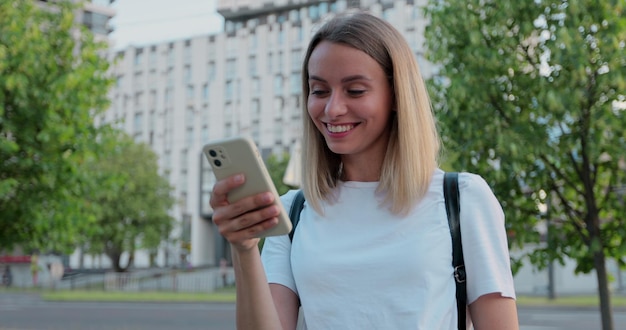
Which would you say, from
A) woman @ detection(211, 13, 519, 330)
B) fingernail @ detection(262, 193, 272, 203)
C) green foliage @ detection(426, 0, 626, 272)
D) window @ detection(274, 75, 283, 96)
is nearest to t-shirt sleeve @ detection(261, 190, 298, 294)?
woman @ detection(211, 13, 519, 330)

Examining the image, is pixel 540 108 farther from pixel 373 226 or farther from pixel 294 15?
pixel 294 15

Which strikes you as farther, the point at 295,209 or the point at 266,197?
the point at 295,209

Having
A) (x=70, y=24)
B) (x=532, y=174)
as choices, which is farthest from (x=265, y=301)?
(x=70, y=24)

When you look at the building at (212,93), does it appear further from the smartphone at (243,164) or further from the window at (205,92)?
the smartphone at (243,164)

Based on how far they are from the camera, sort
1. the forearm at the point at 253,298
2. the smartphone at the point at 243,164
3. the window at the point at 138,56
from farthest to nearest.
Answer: the window at the point at 138,56 → the forearm at the point at 253,298 → the smartphone at the point at 243,164

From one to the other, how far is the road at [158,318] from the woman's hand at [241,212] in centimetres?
1528

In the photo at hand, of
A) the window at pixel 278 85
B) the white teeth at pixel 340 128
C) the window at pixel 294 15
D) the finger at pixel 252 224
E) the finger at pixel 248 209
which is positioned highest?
the window at pixel 294 15

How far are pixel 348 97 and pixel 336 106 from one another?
4 cm

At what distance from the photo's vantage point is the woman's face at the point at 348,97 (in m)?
1.75

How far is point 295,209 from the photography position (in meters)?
1.90

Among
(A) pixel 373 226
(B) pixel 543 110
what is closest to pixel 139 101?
(B) pixel 543 110

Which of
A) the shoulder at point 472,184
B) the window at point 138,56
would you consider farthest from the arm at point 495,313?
the window at point 138,56

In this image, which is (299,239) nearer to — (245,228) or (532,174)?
(245,228)

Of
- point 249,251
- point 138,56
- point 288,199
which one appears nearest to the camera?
point 249,251
